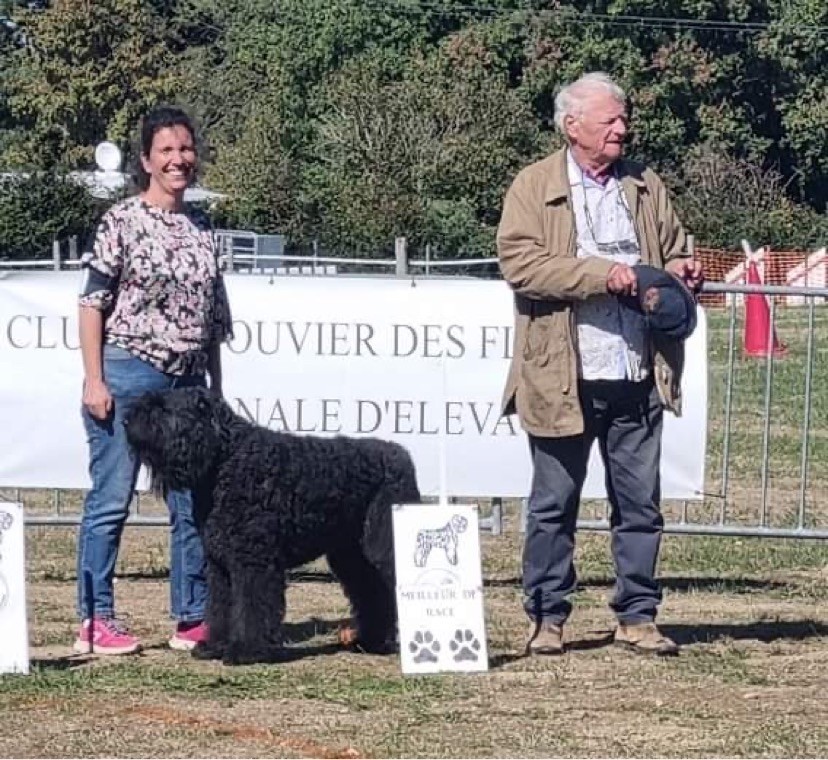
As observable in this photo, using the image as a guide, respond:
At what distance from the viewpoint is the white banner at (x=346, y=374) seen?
30.6ft

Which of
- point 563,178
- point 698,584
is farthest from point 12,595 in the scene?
point 698,584

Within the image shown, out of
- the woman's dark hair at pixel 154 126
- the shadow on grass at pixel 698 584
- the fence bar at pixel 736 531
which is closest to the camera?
the woman's dark hair at pixel 154 126

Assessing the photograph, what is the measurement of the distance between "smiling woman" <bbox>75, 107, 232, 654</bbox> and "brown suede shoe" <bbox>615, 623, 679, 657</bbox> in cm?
161

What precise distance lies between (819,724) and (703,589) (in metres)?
3.32

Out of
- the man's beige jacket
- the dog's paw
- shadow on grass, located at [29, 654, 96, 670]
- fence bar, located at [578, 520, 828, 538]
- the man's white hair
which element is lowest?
shadow on grass, located at [29, 654, 96, 670]

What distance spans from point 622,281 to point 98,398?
1936 mm

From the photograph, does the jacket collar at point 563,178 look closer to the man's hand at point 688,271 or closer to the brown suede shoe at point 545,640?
the man's hand at point 688,271

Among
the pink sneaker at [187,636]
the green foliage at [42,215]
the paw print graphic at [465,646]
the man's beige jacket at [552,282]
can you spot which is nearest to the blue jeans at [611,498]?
the man's beige jacket at [552,282]

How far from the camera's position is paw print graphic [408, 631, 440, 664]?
6773 mm

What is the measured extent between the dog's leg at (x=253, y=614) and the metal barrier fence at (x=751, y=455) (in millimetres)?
2484

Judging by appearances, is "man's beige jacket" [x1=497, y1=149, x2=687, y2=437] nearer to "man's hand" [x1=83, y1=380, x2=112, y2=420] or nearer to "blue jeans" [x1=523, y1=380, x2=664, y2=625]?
"blue jeans" [x1=523, y1=380, x2=664, y2=625]

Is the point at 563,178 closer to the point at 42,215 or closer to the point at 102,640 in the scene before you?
the point at 102,640

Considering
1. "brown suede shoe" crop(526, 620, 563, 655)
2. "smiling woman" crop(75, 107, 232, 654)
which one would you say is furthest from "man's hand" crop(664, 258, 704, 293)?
"smiling woman" crop(75, 107, 232, 654)

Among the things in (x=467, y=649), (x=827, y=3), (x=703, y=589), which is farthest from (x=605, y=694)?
(x=827, y=3)
